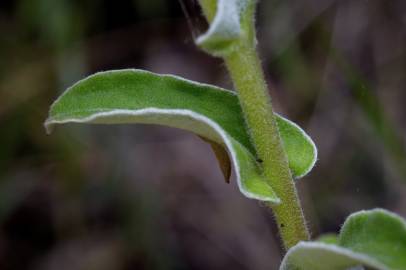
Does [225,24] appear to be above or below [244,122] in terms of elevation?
above

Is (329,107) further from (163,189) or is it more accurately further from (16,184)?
(16,184)

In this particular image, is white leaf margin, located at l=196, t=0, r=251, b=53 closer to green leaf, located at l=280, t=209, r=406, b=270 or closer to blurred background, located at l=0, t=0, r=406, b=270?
green leaf, located at l=280, t=209, r=406, b=270

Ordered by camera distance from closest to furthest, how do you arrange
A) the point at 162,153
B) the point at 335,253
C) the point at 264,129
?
the point at 335,253
the point at 264,129
the point at 162,153

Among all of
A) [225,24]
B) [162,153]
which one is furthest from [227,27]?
[162,153]

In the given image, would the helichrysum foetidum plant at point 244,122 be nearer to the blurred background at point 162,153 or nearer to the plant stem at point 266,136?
the plant stem at point 266,136

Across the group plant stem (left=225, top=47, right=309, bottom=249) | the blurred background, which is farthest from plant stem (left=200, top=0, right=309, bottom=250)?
the blurred background

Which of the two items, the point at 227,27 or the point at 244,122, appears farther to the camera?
the point at 244,122

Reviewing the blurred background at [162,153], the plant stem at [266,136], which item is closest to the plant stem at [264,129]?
the plant stem at [266,136]

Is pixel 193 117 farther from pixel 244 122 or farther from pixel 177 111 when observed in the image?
pixel 244 122
